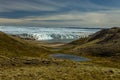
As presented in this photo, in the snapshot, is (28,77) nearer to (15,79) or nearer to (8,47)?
(15,79)

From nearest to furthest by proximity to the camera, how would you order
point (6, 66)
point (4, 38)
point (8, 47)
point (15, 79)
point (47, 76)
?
point (15, 79)
point (47, 76)
point (6, 66)
point (8, 47)
point (4, 38)

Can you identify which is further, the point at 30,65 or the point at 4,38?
the point at 4,38

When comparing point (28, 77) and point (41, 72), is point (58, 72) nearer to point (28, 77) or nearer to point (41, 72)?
point (41, 72)

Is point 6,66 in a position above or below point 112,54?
above

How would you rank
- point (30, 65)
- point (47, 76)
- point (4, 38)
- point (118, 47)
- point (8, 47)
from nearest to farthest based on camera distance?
1. point (47, 76)
2. point (30, 65)
3. point (8, 47)
4. point (4, 38)
5. point (118, 47)

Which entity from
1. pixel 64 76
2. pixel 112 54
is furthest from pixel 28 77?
pixel 112 54

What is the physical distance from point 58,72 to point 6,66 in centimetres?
973

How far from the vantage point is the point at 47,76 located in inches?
1596

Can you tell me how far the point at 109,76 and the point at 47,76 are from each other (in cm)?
1032

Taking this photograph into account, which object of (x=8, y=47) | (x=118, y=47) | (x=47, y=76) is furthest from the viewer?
(x=118, y=47)

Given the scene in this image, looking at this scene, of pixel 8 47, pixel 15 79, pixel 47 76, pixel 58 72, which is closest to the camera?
pixel 15 79

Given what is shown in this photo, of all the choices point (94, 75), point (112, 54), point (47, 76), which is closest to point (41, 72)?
point (47, 76)

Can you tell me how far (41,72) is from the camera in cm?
4256

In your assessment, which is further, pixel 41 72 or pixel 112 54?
pixel 112 54
